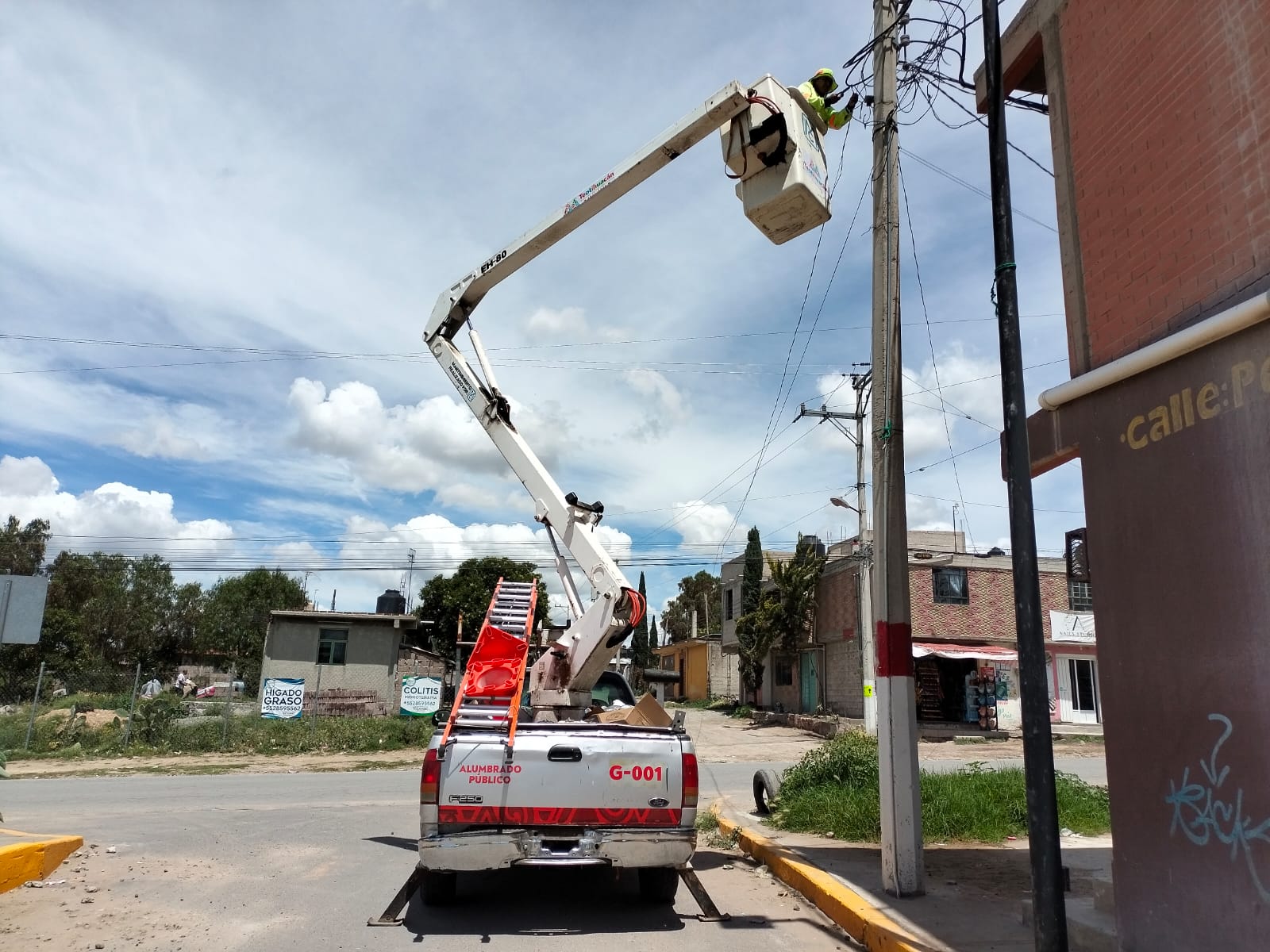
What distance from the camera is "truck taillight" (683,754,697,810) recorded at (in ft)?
21.6

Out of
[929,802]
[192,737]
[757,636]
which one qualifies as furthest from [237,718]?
[929,802]

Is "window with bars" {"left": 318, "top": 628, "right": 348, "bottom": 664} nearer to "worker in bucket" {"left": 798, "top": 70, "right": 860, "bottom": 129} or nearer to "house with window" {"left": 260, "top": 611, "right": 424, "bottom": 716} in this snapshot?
"house with window" {"left": 260, "top": 611, "right": 424, "bottom": 716}

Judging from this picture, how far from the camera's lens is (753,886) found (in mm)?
7734

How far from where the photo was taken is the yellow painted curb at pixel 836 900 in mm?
5566

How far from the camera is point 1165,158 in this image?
5.41 metres

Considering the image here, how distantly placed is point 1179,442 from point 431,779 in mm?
5216

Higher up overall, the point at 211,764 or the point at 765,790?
the point at 765,790

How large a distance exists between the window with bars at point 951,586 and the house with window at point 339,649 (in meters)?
18.2

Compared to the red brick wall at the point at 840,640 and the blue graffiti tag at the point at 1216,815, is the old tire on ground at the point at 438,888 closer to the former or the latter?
the blue graffiti tag at the point at 1216,815

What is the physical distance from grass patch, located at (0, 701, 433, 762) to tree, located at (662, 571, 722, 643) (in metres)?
47.8

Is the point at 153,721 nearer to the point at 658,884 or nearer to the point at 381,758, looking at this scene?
the point at 381,758

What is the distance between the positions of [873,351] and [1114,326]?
7.12ft

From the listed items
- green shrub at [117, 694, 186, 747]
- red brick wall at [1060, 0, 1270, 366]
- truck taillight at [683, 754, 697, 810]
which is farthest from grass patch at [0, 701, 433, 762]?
red brick wall at [1060, 0, 1270, 366]

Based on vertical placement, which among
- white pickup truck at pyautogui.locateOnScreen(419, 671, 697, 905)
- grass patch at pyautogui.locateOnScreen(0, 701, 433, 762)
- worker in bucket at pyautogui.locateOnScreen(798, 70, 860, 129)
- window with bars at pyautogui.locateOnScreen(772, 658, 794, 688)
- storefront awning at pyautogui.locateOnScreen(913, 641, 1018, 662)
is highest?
worker in bucket at pyautogui.locateOnScreen(798, 70, 860, 129)
